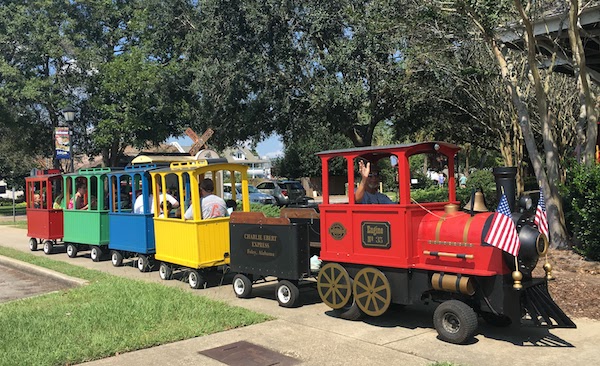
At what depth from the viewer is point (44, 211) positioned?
1429 centimetres

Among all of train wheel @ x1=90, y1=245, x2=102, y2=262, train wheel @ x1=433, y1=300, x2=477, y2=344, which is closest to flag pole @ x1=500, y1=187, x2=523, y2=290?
train wheel @ x1=433, y1=300, x2=477, y2=344

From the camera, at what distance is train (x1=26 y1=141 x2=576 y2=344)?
5586mm

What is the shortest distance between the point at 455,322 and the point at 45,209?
468 inches

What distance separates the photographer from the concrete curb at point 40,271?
9.55 m

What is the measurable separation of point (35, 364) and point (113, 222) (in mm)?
6661

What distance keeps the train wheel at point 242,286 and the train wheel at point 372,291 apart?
6.70 ft

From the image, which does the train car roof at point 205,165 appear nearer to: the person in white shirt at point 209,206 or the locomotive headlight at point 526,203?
the person in white shirt at point 209,206

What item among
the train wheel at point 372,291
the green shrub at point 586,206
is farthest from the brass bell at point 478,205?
the green shrub at point 586,206

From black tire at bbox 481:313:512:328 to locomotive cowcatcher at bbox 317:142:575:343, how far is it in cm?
1

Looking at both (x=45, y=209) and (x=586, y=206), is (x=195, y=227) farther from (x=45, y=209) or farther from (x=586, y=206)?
(x=45, y=209)

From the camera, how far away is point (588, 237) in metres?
9.20

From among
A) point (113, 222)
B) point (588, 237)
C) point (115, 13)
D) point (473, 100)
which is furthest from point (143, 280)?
point (115, 13)

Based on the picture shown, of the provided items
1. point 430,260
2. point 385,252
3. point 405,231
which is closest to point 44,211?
point 385,252

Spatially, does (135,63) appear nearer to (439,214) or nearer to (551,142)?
(551,142)
